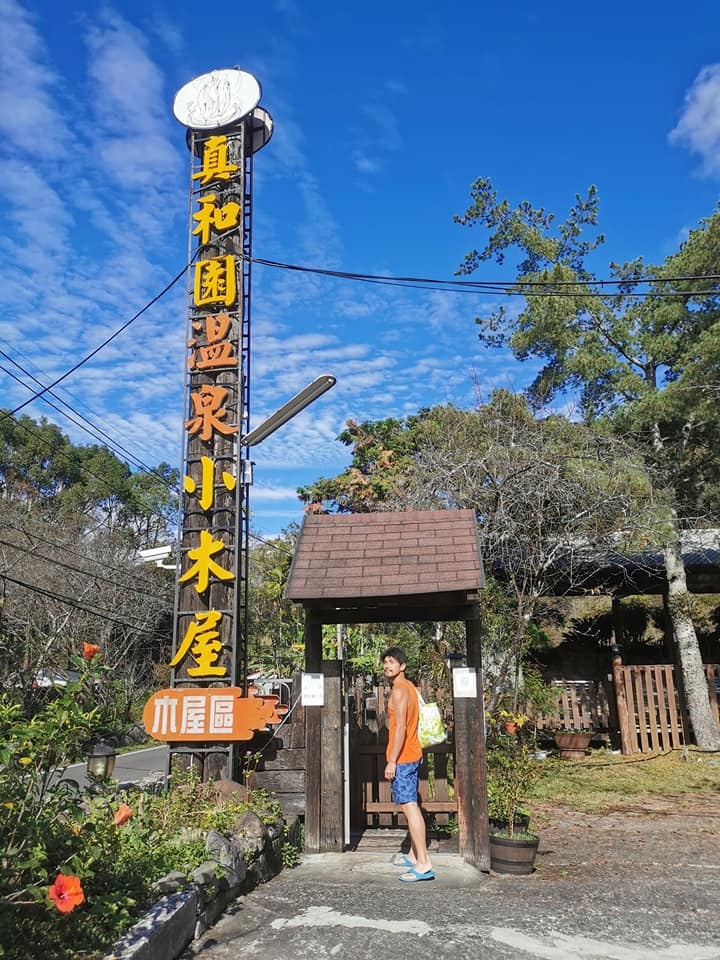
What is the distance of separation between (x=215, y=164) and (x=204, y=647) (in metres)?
6.09

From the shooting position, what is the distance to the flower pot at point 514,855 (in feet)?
18.5

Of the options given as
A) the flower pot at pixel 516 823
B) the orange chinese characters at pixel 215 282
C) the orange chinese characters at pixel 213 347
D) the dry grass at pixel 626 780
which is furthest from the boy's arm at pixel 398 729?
the orange chinese characters at pixel 215 282

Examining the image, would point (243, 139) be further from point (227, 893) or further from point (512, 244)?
point (227, 893)

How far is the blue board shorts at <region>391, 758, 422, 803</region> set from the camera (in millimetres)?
5422

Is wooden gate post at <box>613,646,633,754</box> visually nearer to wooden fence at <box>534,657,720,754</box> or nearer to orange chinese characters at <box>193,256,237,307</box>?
wooden fence at <box>534,657,720,754</box>

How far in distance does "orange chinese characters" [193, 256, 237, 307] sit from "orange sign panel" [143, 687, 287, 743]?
459 centimetres

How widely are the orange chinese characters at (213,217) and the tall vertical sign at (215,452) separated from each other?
1 centimetres

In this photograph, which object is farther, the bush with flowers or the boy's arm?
the boy's arm

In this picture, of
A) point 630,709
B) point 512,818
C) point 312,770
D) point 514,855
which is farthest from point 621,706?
point 312,770

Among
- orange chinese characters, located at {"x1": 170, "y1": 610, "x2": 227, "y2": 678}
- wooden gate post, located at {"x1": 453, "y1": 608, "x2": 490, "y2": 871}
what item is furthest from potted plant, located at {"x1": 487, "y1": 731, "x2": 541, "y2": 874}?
orange chinese characters, located at {"x1": 170, "y1": 610, "x2": 227, "y2": 678}

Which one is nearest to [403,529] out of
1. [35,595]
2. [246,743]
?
[246,743]

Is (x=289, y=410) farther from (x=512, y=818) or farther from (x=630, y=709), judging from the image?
(x=630, y=709)

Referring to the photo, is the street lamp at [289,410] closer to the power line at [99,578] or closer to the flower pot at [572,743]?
the flower pot at [572,743]

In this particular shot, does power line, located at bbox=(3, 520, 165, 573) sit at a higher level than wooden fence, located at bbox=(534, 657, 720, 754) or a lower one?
higher
